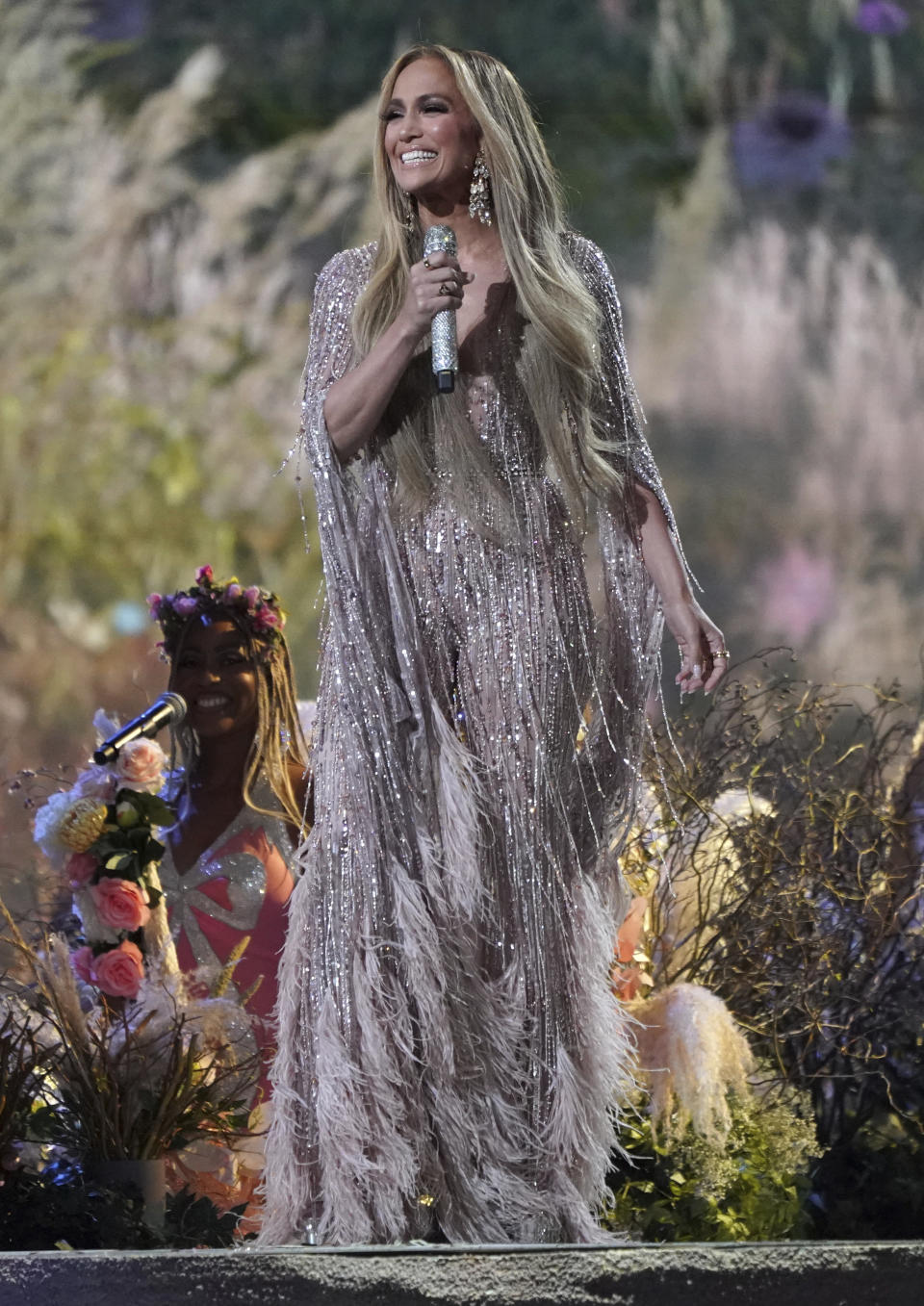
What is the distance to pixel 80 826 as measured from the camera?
329cm

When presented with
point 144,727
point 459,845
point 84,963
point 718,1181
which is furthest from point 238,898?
point 459,845

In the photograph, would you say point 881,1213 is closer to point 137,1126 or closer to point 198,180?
point 137,1126

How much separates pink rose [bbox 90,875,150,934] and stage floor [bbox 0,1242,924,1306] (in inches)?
50.6

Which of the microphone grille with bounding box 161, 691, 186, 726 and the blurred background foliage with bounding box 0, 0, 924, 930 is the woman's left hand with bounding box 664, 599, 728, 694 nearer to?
the microphone grille with bounding box 161, 691, 186, 726

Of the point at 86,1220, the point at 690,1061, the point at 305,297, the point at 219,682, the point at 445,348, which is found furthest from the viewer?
the point at 305,297

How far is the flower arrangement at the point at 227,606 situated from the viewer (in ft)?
13.9

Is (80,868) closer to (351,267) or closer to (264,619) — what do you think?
(264,619)

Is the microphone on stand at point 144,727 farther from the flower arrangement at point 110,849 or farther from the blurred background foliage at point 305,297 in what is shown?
the blurred background foliage at point 305,297

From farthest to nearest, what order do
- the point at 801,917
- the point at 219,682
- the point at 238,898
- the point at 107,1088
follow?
the point at 219,682 < the point at 238,898 < the point at 801,917 < the point at 107,1088

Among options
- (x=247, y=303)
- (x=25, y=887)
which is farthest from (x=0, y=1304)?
(x=247, y=303)

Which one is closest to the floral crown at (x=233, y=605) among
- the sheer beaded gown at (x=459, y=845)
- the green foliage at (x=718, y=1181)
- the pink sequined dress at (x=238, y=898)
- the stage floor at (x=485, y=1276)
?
the pink sequined dress at (x=238, y=898)

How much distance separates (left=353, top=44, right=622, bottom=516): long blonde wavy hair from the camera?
8.29ft

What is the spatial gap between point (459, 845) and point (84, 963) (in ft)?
3.78

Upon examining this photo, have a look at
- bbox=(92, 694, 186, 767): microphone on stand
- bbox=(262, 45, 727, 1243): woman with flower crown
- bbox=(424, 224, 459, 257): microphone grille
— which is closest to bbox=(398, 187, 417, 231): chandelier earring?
bbox=(262, 45, 727, 1243): woman with flower crown
